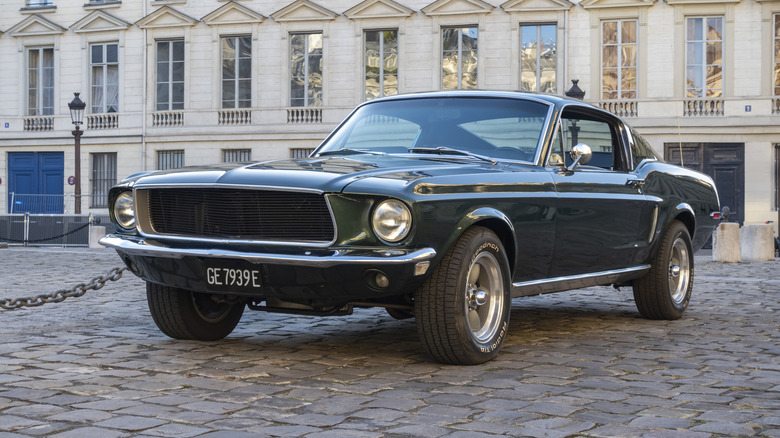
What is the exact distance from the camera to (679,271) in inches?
341

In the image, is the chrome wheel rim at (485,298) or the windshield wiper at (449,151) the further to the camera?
the windshield wiper at (449,151)

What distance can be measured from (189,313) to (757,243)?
15786mm

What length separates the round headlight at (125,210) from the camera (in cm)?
624

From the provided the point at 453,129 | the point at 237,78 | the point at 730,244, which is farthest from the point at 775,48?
the point at 453,129

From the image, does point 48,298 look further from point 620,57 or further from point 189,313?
point 620,57

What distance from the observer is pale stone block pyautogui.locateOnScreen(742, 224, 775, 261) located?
19.9m

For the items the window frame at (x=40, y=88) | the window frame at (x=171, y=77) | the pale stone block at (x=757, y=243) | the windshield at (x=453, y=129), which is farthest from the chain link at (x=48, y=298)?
the window frame at (x=40, y=88)

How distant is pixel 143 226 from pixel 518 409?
2609 millimetres

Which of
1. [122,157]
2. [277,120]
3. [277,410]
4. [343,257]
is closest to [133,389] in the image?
[277,410]

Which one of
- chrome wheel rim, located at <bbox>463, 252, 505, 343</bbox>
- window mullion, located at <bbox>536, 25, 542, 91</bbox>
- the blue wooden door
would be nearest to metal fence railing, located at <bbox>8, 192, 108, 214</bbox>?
the blue wooden door

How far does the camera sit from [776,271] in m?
15.7

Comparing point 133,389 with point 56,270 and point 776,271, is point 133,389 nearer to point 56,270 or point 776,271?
point 56,270

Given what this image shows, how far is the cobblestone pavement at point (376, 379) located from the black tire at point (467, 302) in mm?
133

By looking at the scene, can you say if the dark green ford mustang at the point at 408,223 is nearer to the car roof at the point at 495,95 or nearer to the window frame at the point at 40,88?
the car roof at the point at 495,95
